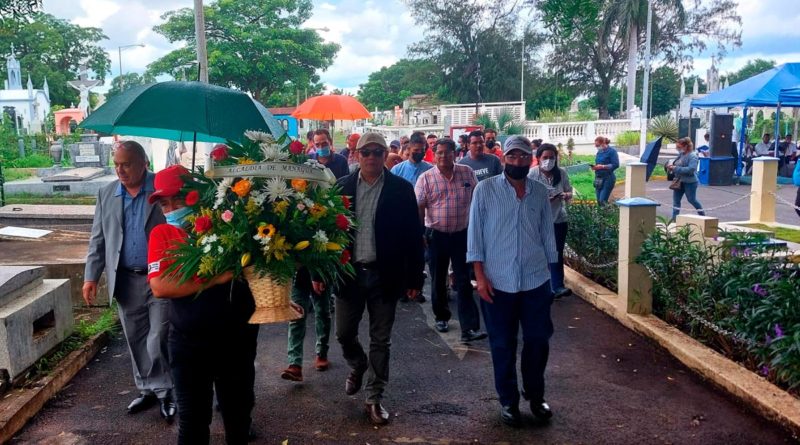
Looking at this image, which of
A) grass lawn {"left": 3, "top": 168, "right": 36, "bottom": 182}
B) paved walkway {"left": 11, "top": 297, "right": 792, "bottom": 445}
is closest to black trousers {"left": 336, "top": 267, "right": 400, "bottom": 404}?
paved walkway {"left": 11, "top": 297, "right": 792, "bottom": 445}

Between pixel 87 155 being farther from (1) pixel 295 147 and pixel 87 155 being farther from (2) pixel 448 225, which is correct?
(1) pixel 295 147

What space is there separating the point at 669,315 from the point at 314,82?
4532 cm

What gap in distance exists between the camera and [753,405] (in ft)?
14.3

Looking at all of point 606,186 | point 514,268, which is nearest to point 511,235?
point 514,268

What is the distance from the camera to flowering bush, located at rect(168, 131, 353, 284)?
10.3 feet

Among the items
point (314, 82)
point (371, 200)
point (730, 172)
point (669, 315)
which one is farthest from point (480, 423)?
point (314, 82)

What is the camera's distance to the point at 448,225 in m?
6.07

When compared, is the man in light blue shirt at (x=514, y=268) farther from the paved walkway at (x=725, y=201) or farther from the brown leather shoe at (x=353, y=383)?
the paved walkway at (x=725, y=201)

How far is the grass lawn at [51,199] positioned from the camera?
16172mm

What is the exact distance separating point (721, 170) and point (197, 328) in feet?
66.7

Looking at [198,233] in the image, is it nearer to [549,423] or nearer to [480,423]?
[480,423]

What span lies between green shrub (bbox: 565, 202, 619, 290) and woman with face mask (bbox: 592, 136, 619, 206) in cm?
442

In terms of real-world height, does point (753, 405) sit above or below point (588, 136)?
below

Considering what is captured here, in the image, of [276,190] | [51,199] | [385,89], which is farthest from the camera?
[385,89]
